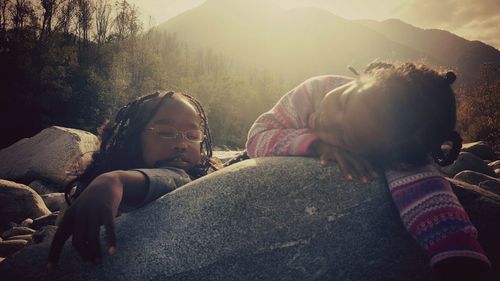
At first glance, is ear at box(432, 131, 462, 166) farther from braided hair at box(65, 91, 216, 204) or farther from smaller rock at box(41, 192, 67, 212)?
smaller rock at box(41, 192, 67, 212)

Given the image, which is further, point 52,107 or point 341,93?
point 52,107

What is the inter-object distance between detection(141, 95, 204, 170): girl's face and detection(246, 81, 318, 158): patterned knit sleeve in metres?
0.51

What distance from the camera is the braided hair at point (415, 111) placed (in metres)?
1.68

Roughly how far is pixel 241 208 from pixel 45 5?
35.1 meters

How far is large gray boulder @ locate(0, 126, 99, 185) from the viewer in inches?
341

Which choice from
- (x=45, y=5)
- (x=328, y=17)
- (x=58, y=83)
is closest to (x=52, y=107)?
(x=58, y=83)

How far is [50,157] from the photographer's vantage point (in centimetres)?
884

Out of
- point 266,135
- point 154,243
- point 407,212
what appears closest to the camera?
point 407,212

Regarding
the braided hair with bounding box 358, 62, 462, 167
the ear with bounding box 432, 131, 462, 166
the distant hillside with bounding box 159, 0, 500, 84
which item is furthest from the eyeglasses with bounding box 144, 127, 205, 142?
the distant hillside with bounding box 159, 0, 500, 84

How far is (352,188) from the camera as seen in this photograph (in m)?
1.78

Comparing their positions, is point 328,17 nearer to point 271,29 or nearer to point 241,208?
point 271,29

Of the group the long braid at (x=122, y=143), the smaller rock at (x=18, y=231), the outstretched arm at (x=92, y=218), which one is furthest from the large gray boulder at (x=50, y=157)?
the outstretched arm at (x=92, y=218)

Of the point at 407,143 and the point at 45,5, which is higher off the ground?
the point at 45,5

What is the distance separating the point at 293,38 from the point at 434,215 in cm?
17793
